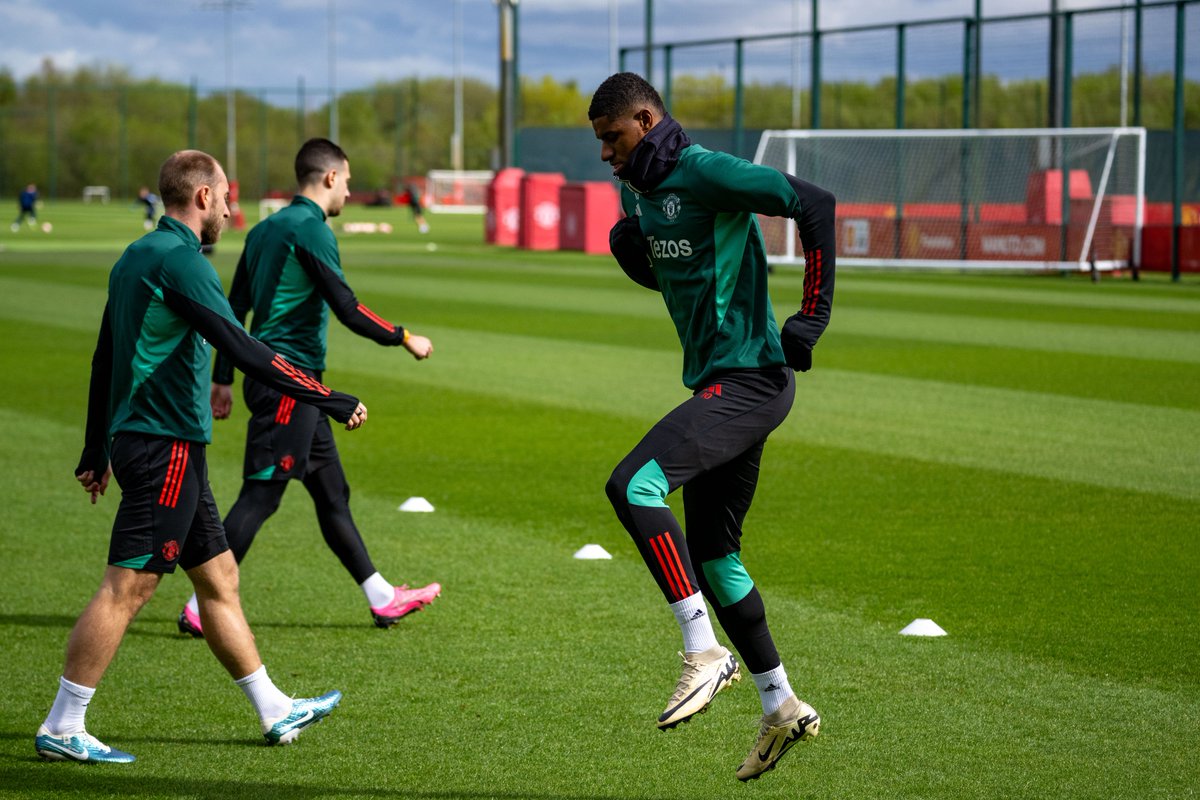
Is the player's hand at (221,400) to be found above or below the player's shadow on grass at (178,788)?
above

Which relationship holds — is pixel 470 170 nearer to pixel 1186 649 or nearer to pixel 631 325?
pixel 631 325

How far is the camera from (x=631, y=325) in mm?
21750

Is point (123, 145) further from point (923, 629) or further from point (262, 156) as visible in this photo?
point (923, 629)

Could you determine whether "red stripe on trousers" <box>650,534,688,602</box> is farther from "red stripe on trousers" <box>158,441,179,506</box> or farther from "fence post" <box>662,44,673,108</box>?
"fence post" <box>662,44,673,108</box>

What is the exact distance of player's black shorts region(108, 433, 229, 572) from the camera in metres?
5.16

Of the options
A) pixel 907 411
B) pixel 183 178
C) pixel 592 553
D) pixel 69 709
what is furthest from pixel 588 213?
pixel 69 709

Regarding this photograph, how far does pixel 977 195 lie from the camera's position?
34031mm

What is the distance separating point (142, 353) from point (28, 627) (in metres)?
2.29

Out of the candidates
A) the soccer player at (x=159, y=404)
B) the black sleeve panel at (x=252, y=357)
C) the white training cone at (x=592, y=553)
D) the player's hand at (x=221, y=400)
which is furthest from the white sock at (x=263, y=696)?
the white training cone at (x=592, y=553)

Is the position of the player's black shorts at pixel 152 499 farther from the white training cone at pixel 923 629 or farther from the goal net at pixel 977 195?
the goal net at pixel 977 195

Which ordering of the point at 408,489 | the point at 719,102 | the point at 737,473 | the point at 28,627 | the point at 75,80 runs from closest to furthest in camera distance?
the point at 737,473 < the point at 28,627 < the point at 408,489 < the point at 719,102 < the point at 75,80

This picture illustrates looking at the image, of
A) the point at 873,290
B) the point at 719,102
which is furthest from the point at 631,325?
the point at 719,102

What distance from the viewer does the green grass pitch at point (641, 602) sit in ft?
17.1

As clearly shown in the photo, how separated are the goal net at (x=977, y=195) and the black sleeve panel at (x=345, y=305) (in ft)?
84.3
